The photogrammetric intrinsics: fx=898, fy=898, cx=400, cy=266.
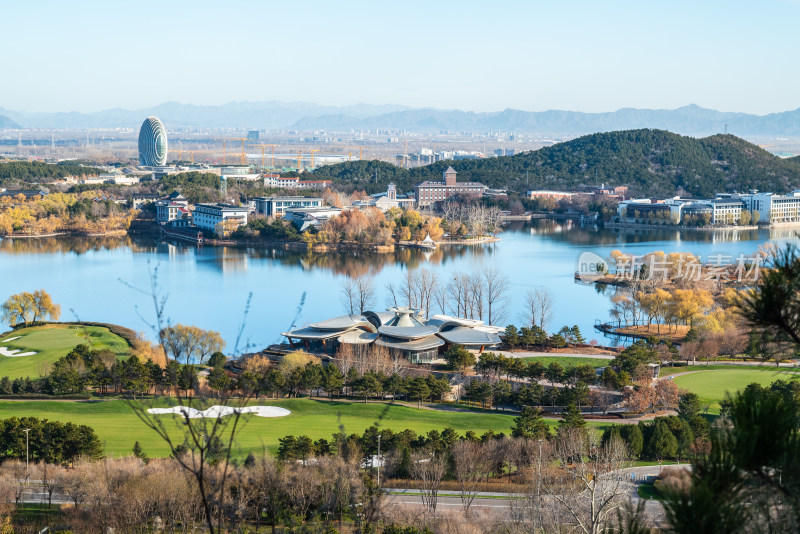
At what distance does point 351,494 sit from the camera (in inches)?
177

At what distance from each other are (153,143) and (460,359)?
30538mm

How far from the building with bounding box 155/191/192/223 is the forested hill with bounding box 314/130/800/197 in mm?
6069

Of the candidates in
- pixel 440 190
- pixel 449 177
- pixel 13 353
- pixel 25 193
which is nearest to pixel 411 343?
pixel 13 353

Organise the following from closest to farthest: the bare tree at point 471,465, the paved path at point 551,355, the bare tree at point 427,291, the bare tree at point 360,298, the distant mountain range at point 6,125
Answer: the bare tree at point 471,465 < the paved path at point 551,355 < the bare tree at point 360,298 < the bare tree at point 427,291 < the distant mountain range at point 6,125

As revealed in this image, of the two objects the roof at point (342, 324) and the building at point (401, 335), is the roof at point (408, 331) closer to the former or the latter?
the building at point (401, 335)

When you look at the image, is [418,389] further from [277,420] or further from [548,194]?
[548,194]

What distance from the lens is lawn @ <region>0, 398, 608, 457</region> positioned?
608 centimetres

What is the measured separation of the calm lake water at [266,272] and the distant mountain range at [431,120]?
6829 centimetres

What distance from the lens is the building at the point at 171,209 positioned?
71.2ft

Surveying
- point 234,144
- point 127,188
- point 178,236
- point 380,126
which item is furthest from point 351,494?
point 380,126

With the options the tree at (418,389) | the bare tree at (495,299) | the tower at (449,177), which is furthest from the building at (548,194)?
the tree at (418,389)

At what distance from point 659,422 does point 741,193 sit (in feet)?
72.6

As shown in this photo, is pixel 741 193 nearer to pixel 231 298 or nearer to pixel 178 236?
pixel 178 236

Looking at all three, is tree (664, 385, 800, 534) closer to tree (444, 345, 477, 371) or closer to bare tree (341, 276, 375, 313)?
tree (444, 345, 477, 371)
